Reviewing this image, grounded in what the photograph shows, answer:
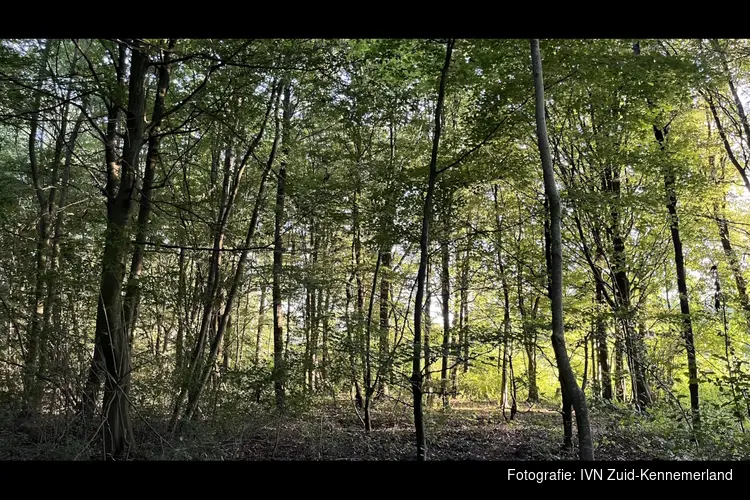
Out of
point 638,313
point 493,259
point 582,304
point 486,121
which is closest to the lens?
point 486,121

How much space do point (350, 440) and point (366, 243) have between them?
7.40 feet

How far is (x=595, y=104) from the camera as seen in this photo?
15.7ft

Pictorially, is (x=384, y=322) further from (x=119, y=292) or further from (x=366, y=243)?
(x=119, y=292)

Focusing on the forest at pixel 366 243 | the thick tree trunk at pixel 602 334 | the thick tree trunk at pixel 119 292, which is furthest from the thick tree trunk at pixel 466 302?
the thick tree trunk at pixel 119 292

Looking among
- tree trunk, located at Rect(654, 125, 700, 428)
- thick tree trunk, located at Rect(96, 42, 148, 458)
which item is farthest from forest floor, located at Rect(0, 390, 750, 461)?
tree trunk, located at Rect(654, 125, 700, 428)

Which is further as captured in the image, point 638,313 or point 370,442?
point 370,442

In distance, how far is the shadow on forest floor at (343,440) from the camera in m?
3.72

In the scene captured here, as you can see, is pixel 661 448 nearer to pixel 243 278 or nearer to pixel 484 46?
pixel 484 46

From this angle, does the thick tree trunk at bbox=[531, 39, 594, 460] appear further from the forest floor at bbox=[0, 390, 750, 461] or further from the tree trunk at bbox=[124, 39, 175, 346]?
the tree trunk at bbox=[124, 39, 175, 346]

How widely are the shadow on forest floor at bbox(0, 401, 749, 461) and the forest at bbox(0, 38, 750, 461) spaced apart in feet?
0.11

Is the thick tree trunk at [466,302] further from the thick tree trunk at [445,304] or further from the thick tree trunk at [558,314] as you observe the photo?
the thick tree trunk at [558,314]

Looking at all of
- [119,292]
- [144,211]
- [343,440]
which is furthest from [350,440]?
[144,211]
